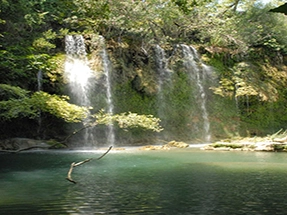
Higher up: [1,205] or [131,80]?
[131,80]

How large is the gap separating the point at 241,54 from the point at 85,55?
12.3 meters

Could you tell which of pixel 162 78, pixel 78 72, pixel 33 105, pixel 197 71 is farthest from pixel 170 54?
pixel 33 105

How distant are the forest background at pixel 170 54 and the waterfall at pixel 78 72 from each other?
46 cm

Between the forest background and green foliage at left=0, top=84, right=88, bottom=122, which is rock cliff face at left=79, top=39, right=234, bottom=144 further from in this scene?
green foliage at left=0, top=84, right=88, bottom=122

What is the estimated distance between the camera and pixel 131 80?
922 inches

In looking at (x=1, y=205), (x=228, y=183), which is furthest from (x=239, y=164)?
(x=1, y=205)

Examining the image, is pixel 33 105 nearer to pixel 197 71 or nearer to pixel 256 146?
pixel 256 146

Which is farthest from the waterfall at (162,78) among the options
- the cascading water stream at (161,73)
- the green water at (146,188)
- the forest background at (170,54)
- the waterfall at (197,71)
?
the green water at (146,188)

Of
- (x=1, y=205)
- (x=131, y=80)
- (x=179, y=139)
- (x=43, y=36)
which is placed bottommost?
(x=1, y=205)

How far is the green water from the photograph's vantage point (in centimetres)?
650

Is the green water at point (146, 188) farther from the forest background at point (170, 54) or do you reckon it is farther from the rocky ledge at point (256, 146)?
the forest background at point (170, 54)

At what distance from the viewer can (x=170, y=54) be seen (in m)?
25.7

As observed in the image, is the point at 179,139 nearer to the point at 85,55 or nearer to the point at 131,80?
the point at 131,80

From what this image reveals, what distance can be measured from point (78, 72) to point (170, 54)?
716cm
